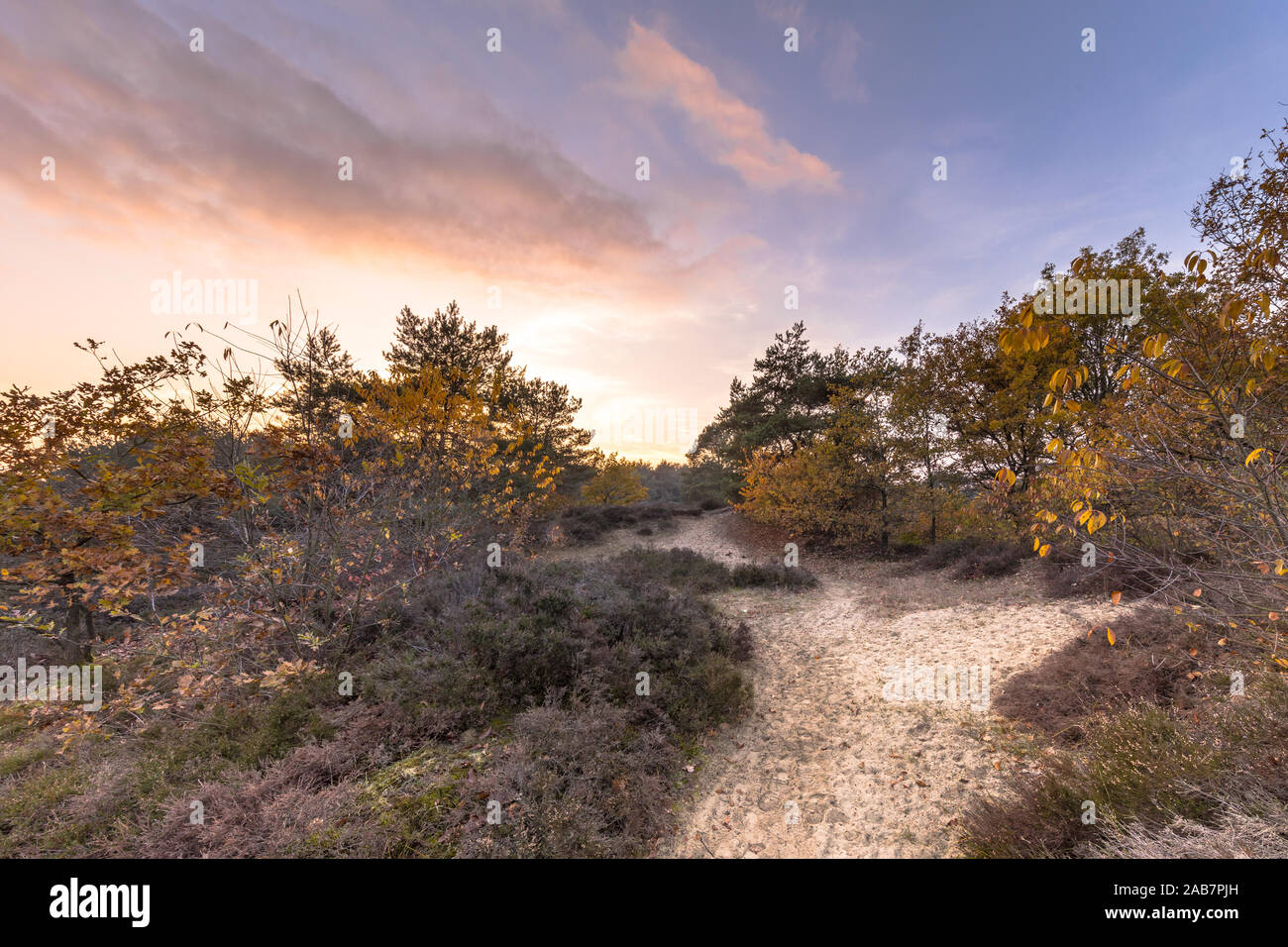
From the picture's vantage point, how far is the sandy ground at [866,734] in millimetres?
3863

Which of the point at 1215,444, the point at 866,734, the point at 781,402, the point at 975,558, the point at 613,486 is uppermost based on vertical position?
the point at 781,402

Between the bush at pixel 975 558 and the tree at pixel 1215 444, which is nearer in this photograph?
the tree at pixel 1215 444

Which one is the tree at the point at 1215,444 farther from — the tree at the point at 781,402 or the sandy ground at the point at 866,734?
the tree at the point at 781,402

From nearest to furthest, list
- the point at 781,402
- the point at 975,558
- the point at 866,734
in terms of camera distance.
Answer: the point at 866,734 < the point at 975,558 < the point at 781,402

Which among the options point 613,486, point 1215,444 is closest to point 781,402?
point 613,486

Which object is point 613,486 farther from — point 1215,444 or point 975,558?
point 1215,444

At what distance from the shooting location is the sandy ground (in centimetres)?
386

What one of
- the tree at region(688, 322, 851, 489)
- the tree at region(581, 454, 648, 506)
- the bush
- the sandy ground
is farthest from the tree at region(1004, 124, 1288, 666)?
the tree at region(581, 454, 648, 506)

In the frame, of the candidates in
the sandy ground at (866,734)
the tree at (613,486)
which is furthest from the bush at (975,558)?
the tree at (613,486)

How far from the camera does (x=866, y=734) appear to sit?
17.6ft

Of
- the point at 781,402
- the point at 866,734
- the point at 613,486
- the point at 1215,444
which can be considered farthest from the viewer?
the point at 613,486

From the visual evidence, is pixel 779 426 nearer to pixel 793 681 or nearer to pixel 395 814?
pixel 793 681

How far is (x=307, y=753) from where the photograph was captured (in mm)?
3779
